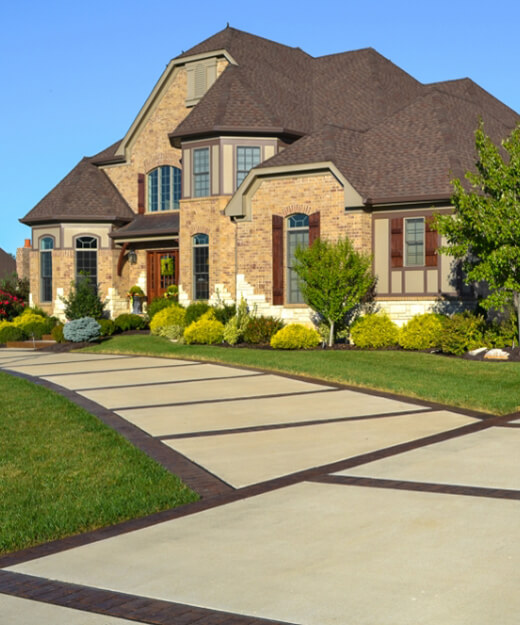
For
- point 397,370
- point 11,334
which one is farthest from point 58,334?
point 397,370

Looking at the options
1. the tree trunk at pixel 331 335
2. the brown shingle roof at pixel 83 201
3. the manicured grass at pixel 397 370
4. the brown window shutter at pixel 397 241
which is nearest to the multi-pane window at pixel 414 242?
the brown window shutter at pixel 397 241

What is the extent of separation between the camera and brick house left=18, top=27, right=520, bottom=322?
83.1 ft

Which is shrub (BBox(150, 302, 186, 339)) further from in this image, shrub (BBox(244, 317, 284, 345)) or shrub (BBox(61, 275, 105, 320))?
shrub (BBox(61, 275, 105, 320))

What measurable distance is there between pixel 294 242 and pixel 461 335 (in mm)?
7204

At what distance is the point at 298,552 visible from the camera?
19.6 ft

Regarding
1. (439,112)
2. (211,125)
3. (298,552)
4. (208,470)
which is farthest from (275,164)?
(298,552)

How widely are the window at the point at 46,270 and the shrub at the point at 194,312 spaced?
862 cm

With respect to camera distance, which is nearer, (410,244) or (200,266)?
(410,244)

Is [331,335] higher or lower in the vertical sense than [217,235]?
lower

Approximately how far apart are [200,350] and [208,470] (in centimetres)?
1496

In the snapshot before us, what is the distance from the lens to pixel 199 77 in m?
32.4

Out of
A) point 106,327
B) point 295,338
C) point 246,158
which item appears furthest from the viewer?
point 106,327

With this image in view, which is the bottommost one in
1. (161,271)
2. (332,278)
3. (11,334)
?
(11,334)

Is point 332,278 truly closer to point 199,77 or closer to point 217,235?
point 217,235
